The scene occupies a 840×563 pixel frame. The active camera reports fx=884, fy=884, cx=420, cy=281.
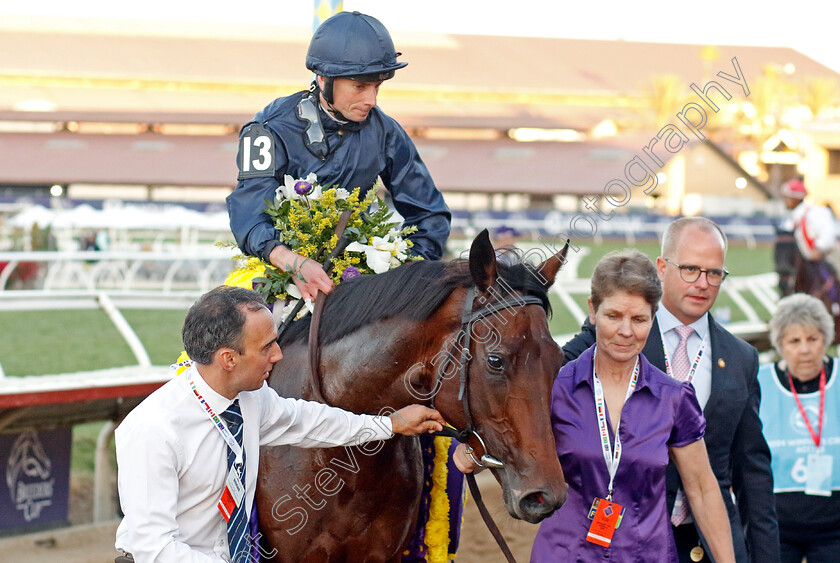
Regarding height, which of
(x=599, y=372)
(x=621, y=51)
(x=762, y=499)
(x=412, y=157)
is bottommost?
(x=762, y=499)

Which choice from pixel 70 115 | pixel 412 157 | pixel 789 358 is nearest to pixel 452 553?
pixel 412 157

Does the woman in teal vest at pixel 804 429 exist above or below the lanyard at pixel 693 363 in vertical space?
below

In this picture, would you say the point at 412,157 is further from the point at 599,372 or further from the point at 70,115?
the point at 70,115

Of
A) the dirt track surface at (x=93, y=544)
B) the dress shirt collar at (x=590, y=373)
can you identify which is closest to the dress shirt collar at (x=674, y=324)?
the dress shirt collar at (x=590, y=373)

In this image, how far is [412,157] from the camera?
9.95 ft

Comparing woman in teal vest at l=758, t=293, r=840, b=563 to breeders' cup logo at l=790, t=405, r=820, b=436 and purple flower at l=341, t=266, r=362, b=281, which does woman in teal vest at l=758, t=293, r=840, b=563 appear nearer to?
breeders' cup logo at l=790, t=405, r=820, b=436

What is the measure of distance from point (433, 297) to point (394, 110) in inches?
1373

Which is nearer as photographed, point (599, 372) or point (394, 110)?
point (599, 372)

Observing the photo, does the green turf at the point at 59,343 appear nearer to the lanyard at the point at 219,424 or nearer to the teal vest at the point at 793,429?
the teal vest at the point at 793,429

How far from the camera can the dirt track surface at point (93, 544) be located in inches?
178

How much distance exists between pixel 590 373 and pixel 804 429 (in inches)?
68.0

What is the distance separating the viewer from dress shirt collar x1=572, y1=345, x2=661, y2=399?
2.28m

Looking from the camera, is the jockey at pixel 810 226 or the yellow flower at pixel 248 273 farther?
the jockey at pixel 810 226

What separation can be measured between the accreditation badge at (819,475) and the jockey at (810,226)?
5483 millimetres
